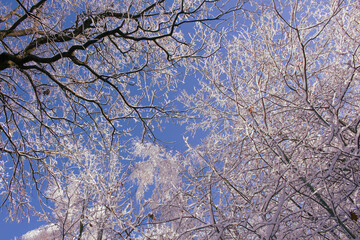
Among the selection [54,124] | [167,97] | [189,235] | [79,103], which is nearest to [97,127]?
[79,103]

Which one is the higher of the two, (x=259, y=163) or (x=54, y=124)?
(x=54, y=124)

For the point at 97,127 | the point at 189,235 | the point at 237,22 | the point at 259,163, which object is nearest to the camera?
the point at 189,235

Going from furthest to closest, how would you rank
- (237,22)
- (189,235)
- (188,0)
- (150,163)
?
(150,163)
(188,0)
(237,22)
(189,235)

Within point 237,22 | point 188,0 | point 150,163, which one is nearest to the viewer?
point 237,22

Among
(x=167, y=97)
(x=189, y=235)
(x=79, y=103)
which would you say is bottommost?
(x=189, y=235)

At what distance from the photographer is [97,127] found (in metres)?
5.41

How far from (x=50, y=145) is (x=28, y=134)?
24.1 inches

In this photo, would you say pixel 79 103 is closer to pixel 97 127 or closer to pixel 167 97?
pixel 97 127

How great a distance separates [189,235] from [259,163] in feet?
4.51

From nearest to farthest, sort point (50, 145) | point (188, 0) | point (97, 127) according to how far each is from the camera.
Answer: point (188, 0) → point (97, 127) → point (50, 145)

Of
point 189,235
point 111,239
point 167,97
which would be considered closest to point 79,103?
point 167,97

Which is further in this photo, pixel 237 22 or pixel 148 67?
pixel 148 67

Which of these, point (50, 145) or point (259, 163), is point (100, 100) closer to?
point (50, 145)

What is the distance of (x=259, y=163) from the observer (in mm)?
3031
